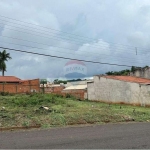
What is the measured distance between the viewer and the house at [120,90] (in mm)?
28266

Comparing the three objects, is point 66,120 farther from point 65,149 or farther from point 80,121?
point 65,149

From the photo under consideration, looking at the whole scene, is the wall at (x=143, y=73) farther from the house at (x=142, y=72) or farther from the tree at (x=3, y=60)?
the tree at (x=3, y=60)

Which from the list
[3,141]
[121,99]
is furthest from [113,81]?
[3,141]

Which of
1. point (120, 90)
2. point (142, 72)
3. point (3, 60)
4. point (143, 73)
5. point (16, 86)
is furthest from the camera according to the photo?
point (3, 60)

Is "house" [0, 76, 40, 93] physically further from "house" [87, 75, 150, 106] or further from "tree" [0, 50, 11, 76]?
"house" [87, 75, 150, 106]

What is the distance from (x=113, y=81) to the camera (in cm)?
3192

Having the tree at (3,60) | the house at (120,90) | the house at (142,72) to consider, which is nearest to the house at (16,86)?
A: the tree at (3,60)

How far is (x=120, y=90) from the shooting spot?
31.0 metres

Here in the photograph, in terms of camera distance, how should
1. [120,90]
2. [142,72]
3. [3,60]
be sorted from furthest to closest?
[3,60], [142,72], [120,90]

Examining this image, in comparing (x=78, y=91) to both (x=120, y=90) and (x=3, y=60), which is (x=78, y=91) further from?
(x=3, y=60)

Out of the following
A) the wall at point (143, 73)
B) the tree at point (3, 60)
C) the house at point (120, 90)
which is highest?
the tree at point (3, 60)

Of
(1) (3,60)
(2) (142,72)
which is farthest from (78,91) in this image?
(1) (3,60)

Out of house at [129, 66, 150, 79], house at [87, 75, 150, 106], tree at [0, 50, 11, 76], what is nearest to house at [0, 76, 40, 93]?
tree at [0, 50, 11, 76]

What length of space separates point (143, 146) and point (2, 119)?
308 inches
